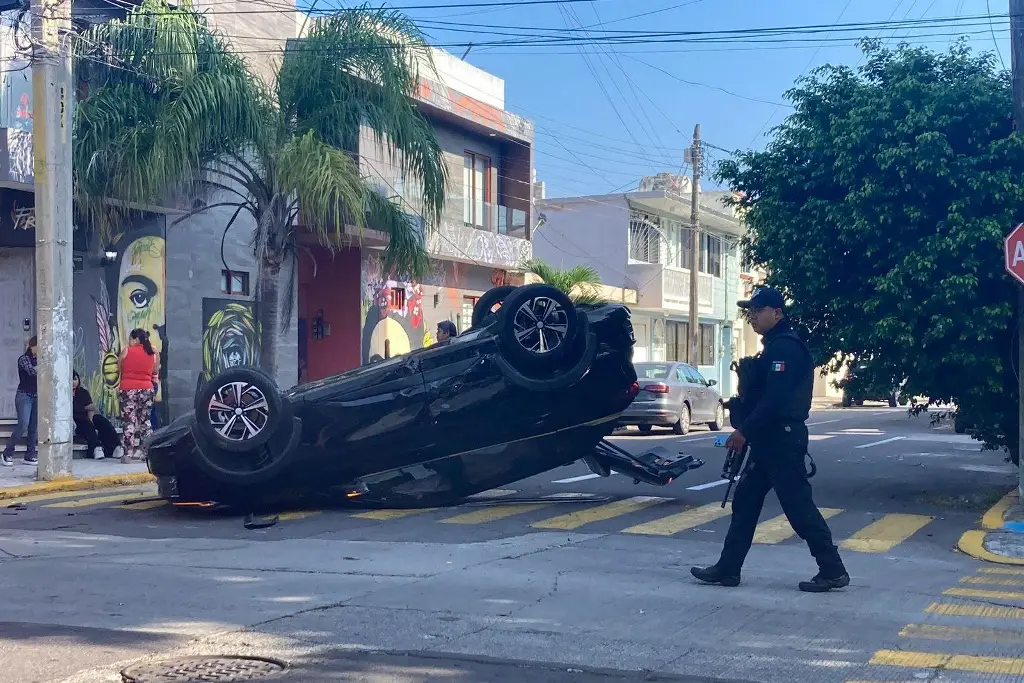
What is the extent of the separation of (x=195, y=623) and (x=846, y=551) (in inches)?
207

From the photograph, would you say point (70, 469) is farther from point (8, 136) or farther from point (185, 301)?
point (185, 301)

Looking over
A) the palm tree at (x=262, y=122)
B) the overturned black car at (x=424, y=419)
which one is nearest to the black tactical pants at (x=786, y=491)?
the overturned black car at (x=424, y=419)

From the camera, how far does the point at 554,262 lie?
124 feet

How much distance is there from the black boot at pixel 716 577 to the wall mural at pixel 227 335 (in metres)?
12.6

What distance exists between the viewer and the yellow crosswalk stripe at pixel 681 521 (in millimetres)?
9719

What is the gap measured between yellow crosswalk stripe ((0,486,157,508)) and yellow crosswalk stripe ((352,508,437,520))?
2.96 metres

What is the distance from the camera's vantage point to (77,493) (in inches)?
489

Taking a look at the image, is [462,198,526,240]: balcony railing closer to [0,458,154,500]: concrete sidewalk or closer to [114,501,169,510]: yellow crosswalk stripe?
[0,458,154,500]: concrete sidewalk

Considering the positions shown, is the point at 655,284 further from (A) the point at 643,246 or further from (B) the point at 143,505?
(B) the point at 143,505

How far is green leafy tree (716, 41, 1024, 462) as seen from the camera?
427 inches

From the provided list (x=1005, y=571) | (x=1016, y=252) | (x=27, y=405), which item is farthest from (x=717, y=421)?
(x=1005, y=571)

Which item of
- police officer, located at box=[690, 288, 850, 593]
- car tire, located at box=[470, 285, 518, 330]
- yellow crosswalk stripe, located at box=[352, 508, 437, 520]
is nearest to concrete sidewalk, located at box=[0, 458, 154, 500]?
yellow crosswalk stripe, located at box=[352, 508, 437, 520]

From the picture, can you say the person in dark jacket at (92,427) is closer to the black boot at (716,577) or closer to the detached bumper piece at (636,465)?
the detached bumper piece at (636,465)

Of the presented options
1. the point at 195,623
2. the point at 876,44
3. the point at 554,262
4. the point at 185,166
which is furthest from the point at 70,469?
the point at 554,262
